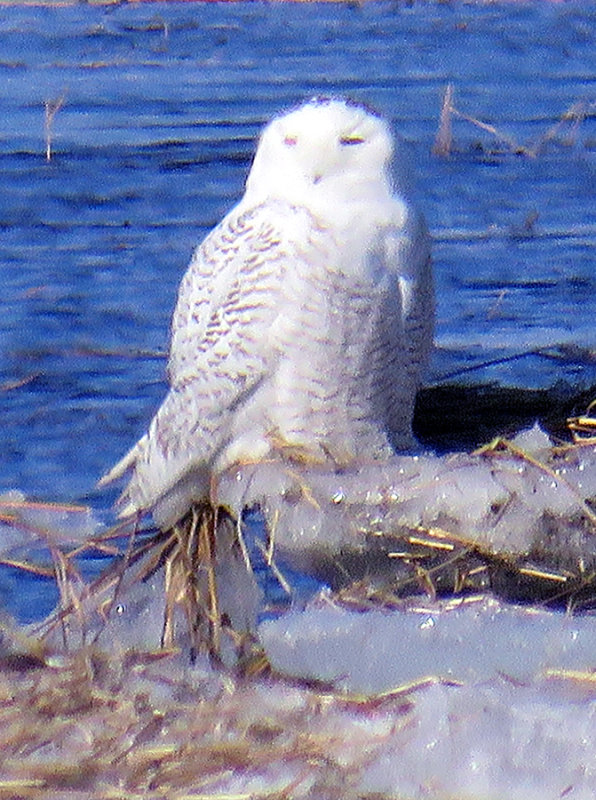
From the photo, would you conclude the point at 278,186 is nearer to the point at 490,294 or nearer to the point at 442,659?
the point at 442,659

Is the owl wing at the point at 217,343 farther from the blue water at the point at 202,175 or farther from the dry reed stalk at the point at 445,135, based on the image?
the dry reed stalk at the point at 445,135

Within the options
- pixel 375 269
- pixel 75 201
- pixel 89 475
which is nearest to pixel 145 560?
pixel 375 269

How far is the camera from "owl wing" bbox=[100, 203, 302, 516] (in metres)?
4.62

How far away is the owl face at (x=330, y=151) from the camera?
4566mm

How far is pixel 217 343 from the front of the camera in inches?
186

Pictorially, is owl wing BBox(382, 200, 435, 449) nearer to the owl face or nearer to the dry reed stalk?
the owl face

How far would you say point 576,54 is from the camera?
12.8m

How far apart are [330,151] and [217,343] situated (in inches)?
23.7

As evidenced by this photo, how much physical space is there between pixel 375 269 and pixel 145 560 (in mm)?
969

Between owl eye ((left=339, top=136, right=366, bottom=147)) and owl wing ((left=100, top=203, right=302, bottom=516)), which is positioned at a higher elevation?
owl eye ((left=339, top=136, right=366, bottom=147))

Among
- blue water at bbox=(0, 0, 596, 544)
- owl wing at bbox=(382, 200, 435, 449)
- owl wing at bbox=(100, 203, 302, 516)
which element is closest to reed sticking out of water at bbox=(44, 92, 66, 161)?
blue water at bbox=(0, 0, 596, 544)

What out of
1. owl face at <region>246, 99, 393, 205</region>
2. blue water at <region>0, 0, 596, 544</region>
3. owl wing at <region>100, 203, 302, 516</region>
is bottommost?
blue water at <region>0, 0, 596, 544</region>

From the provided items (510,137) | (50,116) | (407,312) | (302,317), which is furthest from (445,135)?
(302,317)

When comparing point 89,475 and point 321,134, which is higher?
point 321,134
